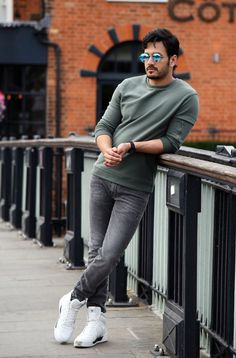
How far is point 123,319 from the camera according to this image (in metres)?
6.79

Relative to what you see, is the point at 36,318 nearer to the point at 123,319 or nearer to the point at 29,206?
the point at 123,319

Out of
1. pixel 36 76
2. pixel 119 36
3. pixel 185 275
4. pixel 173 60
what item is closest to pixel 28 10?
pixel 36 76

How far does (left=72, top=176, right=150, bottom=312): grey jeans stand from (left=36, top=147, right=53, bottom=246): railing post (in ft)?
17.0

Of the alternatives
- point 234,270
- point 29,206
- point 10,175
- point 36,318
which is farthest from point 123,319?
point 10,175

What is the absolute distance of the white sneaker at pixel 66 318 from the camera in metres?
5.84

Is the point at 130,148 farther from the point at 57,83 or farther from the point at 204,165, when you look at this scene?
the point at 57,83

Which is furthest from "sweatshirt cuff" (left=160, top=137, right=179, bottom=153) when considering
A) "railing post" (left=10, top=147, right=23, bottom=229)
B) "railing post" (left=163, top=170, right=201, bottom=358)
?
"railing post" (left=10, top=147, right=23, bottom=229)

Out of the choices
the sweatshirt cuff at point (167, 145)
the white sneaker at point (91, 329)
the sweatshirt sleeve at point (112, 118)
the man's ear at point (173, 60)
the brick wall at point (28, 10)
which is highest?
the brick wall at point (28, 10)

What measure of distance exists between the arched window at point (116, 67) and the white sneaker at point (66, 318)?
754 inches

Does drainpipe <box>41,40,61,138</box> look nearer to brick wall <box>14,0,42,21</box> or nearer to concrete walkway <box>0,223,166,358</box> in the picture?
brick wall <box>14,0,42,21</box>

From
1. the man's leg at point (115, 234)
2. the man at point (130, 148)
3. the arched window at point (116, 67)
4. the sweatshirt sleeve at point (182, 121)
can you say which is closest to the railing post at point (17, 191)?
the man at point (130, 148)

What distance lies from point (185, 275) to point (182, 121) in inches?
31.5

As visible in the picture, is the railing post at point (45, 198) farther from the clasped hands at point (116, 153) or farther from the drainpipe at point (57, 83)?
the drainpipe at point (57, 83)

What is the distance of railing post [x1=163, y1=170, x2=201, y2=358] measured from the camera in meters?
5.35
